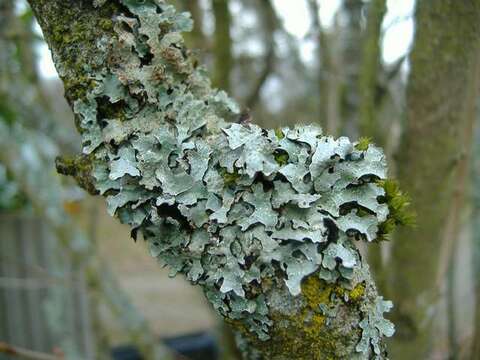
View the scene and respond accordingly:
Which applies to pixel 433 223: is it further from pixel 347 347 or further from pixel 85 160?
pixel 85 160

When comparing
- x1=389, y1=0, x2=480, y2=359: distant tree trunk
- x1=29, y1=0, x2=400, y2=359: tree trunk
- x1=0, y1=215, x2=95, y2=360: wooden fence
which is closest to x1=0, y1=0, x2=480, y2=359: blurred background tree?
x1=389, y1=0, x2=480, y2=359: distant tree trunk

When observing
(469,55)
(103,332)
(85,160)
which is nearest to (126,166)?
(85,160)

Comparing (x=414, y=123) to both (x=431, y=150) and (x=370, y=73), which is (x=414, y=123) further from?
(x=370, y=73)

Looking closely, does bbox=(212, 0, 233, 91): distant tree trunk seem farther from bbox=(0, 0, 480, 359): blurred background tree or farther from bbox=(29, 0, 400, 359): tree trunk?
bbox=(29, 0, 400, 359): tree trunk

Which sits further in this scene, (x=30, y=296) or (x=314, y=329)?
(x=30, y=296)

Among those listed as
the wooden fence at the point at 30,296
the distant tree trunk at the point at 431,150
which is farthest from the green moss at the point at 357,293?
the wooden fence at the point at 30,296

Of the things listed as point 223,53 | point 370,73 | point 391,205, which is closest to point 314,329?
point 391,205
